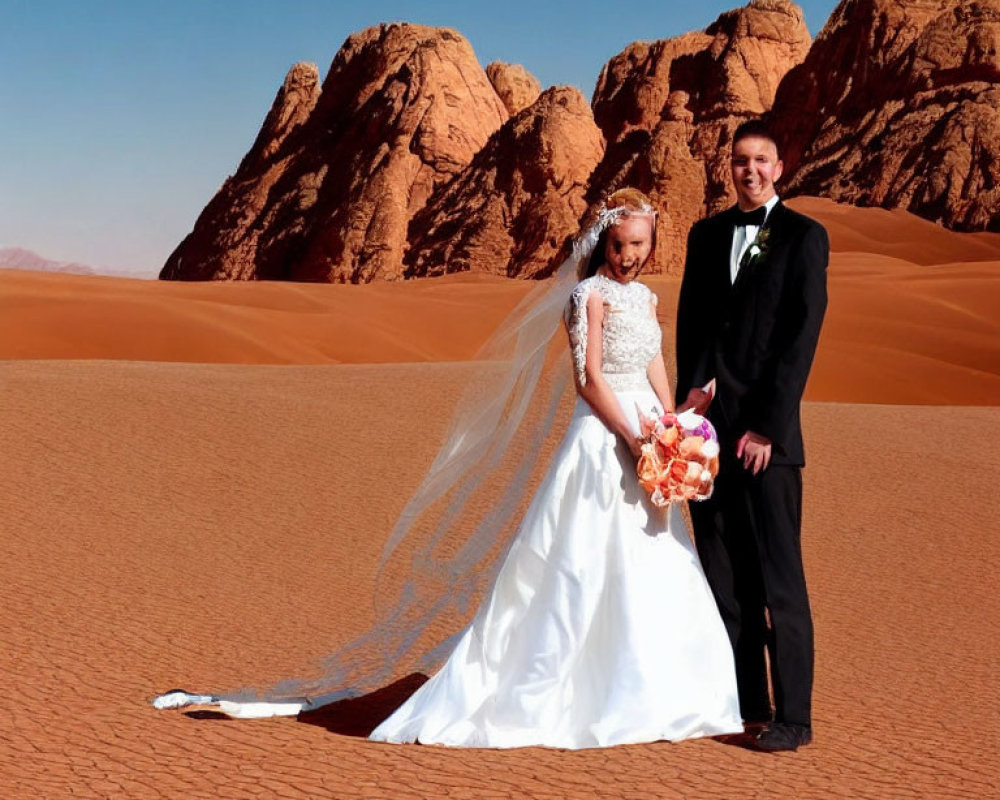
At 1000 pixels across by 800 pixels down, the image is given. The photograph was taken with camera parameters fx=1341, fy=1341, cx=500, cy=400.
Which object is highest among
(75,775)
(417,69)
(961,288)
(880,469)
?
(417,69)

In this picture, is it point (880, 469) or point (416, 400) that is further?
point (416, 400)

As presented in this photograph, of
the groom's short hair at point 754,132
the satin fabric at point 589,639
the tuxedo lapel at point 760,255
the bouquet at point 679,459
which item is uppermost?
the groom's short hair at point 754,132

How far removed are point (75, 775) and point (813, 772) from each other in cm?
235

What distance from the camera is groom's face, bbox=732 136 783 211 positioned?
15.0ft

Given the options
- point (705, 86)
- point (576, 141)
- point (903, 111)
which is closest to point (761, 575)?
point (576, 141)

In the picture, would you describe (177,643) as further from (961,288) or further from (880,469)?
(961,288)

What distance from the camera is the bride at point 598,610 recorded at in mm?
4488

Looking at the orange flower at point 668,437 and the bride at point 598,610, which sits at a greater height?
the orange flower at point 668,437

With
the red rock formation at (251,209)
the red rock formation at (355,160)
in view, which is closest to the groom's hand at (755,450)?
the red rock formation at (355,160)

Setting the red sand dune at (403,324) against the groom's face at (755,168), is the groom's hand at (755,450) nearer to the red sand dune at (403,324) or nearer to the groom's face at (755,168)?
the groom's face at (755,168)

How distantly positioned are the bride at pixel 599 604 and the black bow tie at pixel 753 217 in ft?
1.01

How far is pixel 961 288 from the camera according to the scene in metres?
30.1

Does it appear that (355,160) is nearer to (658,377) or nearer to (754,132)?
(658,377)

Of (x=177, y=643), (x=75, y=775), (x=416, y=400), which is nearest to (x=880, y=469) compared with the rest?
(x=416, y=400)
